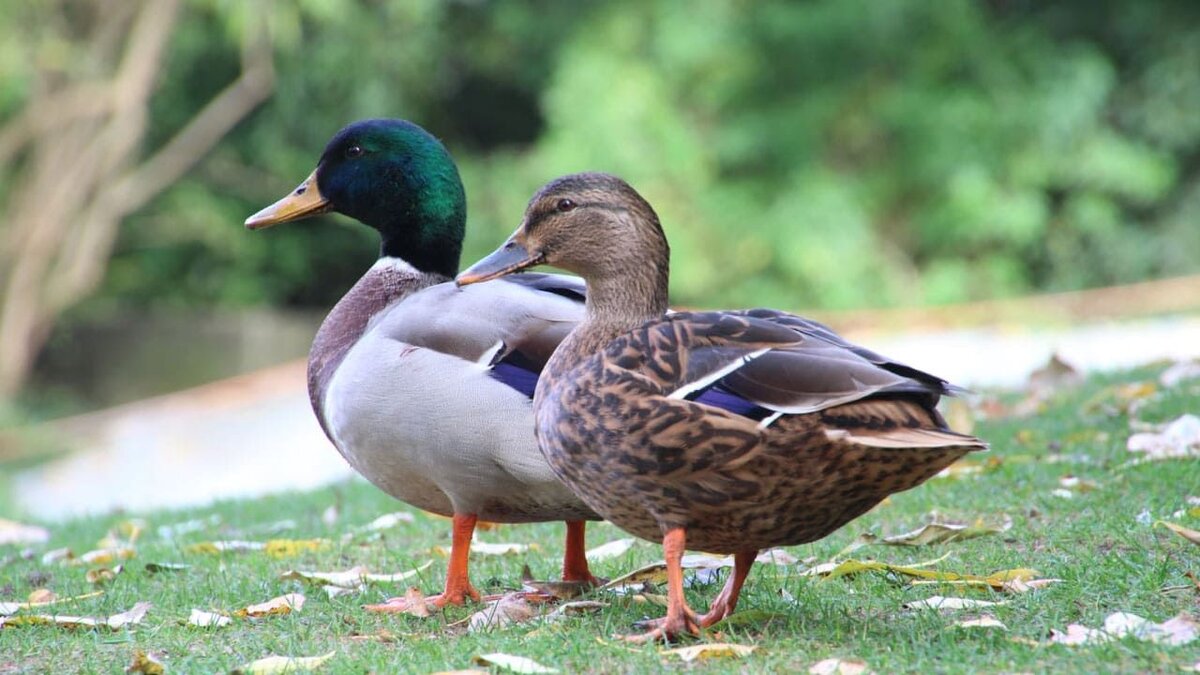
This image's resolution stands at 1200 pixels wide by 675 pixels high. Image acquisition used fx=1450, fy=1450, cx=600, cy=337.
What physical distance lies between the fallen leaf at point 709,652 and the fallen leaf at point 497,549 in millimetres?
1617

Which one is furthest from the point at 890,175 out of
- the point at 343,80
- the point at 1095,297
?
the point at 343,80

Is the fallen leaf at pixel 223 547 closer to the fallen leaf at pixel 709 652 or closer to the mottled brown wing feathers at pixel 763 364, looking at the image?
the mottled brown wing feathers at pixel 763 364

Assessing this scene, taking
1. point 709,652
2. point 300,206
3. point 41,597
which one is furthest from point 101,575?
point 709,652

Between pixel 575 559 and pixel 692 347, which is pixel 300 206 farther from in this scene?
pixel 692 347

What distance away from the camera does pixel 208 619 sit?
351cm

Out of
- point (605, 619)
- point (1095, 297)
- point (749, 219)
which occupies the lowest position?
point (605, 619)

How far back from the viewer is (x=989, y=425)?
6121 millimetres

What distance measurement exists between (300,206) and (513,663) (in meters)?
Result: 2.16

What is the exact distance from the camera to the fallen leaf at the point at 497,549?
4.43 meters

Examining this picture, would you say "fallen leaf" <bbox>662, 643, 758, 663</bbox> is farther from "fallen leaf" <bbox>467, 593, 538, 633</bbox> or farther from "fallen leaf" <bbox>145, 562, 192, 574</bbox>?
"fallen leaf" <bbox>145, 562, 192, 574</bbox>

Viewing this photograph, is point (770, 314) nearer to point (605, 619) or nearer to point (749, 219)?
point (605, 619)

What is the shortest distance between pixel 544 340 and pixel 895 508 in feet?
4.89

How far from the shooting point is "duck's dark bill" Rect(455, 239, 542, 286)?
326 cm

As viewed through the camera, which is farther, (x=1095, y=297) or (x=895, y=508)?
(x=1095, y=297)
